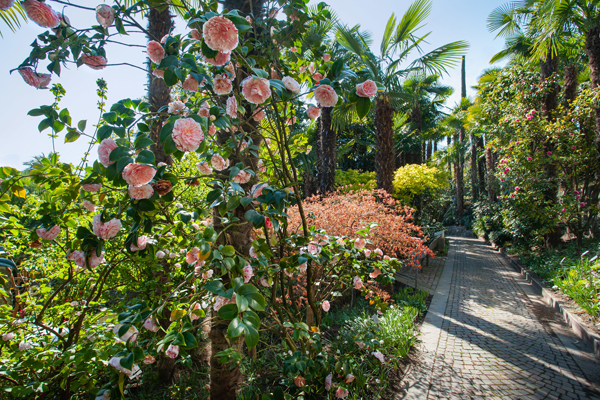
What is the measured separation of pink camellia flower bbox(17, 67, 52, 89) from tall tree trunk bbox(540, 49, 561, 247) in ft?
33.4

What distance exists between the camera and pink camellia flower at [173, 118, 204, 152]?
964 mm

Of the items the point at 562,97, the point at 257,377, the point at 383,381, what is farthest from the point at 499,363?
the point at 562,97

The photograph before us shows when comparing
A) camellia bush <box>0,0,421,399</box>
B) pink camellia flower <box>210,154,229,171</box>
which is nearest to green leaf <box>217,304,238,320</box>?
camellia bush <box>0,0,421,399</box>

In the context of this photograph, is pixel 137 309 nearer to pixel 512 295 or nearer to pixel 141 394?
pixel 141 394

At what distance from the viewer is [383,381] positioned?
8.97ft

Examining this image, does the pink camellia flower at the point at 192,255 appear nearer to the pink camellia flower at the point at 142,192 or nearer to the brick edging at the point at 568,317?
the pink camellia flower at the point at 142,192

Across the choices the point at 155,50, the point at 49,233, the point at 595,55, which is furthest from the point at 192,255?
the point at 595,55

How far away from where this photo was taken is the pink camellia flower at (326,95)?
1.30 m

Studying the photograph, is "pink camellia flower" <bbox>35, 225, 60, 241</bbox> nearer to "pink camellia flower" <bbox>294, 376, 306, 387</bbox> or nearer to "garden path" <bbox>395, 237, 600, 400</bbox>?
"pink camellia flower" <bbox>294, 376, 306, 387</bbox>

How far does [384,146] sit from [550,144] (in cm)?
498

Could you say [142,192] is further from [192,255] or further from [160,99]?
[160,99]

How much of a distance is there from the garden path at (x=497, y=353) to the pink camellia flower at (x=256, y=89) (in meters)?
2.91

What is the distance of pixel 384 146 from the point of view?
7246 mm

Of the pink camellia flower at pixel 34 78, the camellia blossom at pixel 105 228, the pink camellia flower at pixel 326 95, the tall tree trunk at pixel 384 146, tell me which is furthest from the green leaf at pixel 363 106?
the tall tree trunk at pixel 384 146
